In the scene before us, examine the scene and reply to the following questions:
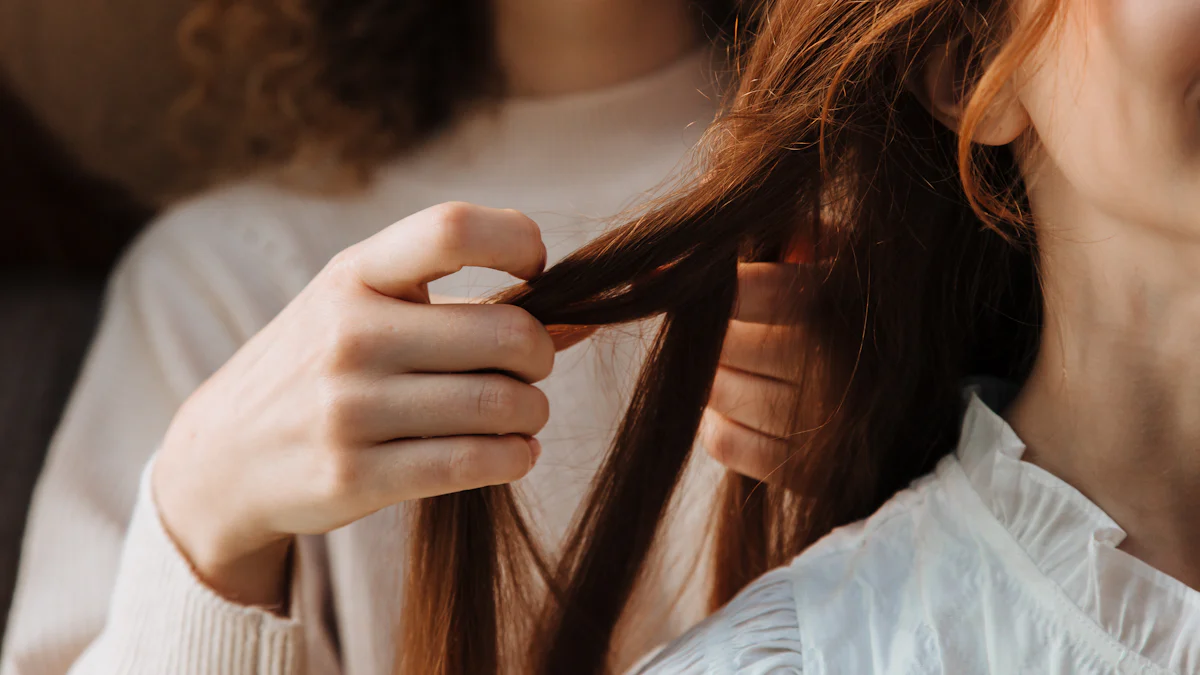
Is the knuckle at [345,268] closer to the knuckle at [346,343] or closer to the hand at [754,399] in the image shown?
the knuckle at [346,343]

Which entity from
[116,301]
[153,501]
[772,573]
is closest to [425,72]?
[116,301]

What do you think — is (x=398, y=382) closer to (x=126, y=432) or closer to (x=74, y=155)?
(x=126, y=432)

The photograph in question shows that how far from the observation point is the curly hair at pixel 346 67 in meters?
0.93

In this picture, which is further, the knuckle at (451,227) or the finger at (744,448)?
the finger at (744,448)

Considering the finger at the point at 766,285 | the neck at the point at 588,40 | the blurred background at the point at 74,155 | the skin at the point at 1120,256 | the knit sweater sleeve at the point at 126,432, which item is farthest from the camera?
the blurred background at the point at 74,155

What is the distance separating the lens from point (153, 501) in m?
0.64

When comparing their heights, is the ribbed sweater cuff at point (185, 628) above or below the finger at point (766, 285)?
below

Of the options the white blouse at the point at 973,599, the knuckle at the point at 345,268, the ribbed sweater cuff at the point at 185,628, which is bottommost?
the white blouse at the point at 973,599

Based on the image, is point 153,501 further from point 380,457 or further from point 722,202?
point 722,202

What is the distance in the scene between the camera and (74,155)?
106cm

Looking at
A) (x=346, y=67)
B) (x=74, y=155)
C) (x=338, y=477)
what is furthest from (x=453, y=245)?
(x=74, y=155)

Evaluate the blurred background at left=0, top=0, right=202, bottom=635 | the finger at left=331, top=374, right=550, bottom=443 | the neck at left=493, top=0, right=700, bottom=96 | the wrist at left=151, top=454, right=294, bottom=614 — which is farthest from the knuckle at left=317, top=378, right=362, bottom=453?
the blurred background at left=0, top=0, right=202, bottom=635

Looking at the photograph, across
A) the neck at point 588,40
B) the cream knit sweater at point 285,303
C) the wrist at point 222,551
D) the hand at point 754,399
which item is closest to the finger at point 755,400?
the hand at point 754,399

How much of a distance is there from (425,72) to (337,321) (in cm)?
52
